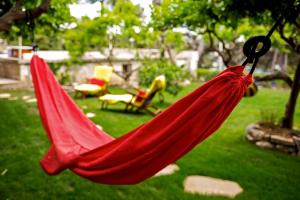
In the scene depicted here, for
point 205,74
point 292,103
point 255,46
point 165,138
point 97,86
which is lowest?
point 97,86

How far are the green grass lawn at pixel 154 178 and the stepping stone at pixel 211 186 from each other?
68mm

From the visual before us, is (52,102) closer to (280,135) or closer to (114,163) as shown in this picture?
(114,163)

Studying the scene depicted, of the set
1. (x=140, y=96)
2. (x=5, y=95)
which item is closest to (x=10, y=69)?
(x=5, y=95)

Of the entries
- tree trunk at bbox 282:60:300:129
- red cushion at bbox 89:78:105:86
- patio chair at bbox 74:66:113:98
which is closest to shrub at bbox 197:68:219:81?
patio chair at bbox 74:66:113:98

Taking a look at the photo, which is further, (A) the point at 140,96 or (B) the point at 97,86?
(B) the point at 97,86

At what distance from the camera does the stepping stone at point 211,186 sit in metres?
2.73

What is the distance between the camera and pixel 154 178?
9.68 ft

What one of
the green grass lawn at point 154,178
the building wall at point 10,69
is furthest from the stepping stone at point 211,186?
the building wall at point 10,69

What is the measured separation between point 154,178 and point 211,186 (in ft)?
1.73

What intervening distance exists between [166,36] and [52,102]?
23.5ft

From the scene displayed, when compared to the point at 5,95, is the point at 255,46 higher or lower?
higher

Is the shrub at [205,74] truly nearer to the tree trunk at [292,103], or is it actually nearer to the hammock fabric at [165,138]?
the tree trunk at [292,103]

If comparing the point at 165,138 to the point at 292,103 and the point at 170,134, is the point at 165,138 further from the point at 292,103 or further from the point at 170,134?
the point at 292,103

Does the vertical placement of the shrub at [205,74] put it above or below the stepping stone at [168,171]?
above
